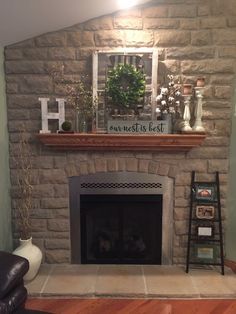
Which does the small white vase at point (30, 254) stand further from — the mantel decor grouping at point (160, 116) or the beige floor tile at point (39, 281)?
the mantel decor grouping at point (160, 116)

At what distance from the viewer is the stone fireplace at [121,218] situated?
2908 millimetres

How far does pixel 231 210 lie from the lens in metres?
2.89

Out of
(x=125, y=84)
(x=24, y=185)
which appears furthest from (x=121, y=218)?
(x=125, y=84)

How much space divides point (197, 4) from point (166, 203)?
5.90ft

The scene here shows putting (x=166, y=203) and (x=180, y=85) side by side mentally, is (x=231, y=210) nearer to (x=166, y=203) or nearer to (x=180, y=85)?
(x=166, y=203)

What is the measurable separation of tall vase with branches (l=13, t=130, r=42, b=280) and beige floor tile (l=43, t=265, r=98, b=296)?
0.20 m

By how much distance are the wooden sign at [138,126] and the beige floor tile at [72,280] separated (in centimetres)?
132

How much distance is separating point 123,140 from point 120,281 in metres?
1.23

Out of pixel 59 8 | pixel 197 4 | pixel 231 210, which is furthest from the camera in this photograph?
pixel 231 210

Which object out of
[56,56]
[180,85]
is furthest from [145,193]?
[56,56]

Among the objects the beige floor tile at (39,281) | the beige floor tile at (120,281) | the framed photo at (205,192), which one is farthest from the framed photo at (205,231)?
the beige floor tile at (39,281)

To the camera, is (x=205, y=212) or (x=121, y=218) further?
(x=121, y=218)

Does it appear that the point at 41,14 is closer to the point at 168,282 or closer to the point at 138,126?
the point at 138,126

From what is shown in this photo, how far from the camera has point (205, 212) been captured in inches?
113
